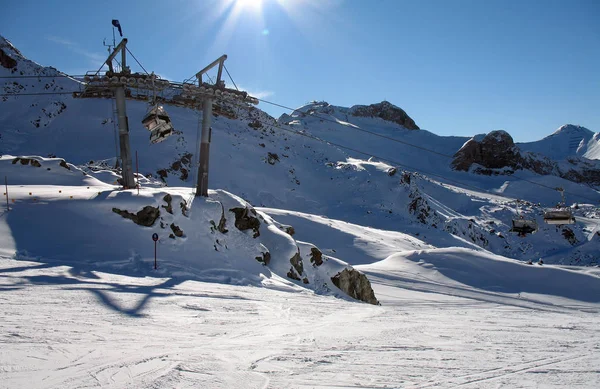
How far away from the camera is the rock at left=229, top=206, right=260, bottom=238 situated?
16.7 m

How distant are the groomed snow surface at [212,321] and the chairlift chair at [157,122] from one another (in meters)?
2.29

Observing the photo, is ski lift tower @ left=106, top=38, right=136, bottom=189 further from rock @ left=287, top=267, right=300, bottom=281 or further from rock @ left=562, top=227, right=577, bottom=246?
rock @ left=562, top=227, right=577, bottom=246

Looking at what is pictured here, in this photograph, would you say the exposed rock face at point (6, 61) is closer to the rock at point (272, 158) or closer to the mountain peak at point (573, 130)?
the rock at point (272, 158)

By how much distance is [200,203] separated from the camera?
16.0 m

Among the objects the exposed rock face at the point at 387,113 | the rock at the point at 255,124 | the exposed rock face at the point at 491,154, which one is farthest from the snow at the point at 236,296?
the exposed rock face at the point at 387,113

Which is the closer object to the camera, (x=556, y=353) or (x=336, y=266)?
(x=556, y=353)

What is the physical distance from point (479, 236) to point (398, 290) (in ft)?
98.0

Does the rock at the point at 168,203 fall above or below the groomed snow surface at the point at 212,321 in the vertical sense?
above

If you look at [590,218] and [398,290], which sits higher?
[590,218]

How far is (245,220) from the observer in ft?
55.4

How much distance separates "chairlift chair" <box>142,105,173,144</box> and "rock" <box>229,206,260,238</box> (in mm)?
3977

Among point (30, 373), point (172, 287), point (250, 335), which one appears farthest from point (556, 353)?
point (172, 287)

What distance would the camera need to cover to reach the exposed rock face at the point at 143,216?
46.4 ft

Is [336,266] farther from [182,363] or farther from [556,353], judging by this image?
[182,363]
